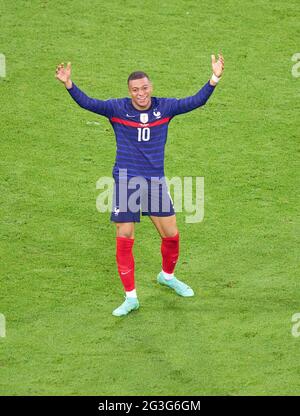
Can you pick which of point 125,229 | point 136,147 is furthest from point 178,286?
point 136,147

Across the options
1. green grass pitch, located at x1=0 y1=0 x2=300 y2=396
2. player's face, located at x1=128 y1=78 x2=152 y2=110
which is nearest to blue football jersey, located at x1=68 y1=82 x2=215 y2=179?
player's face, located at x1=128 y1=78 x2=152 y2=110

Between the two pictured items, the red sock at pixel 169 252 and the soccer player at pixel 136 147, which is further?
the red sock at pixel 169 252

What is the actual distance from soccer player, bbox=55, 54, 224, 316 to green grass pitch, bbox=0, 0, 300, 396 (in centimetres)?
71

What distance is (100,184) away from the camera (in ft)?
40.2

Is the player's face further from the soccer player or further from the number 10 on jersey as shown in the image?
the number 10 on jersey

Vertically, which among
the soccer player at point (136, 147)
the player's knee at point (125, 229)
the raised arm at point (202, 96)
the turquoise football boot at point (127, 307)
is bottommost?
the turquoise football boot at point (127, 307)

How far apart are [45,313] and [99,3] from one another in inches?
259

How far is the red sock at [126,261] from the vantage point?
32.9 ft

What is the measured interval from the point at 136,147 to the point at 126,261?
1057mm

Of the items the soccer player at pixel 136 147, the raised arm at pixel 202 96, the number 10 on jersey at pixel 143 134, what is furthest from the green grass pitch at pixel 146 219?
the raised arm at pixel 202 96

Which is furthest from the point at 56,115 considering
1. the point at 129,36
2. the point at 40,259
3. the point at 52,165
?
the point at 40,259

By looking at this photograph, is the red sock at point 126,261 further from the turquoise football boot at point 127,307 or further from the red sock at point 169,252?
the red sock at point 169,252

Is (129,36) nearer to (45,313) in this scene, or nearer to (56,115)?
(56,115)

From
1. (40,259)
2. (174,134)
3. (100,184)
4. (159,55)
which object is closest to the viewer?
(40,259)
